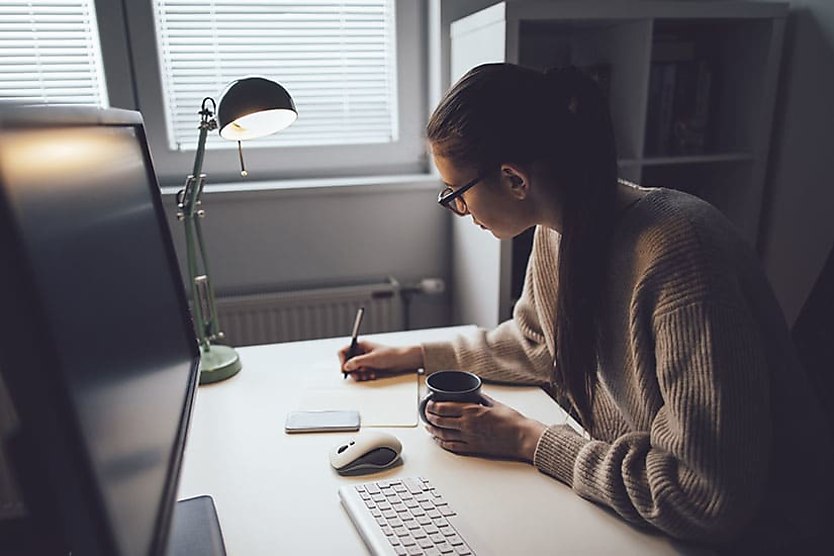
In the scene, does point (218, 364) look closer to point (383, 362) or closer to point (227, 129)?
point (383, 362)

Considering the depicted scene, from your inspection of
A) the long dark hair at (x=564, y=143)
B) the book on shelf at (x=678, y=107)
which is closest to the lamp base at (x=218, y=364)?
the long dark hair at (x=564, y=143)

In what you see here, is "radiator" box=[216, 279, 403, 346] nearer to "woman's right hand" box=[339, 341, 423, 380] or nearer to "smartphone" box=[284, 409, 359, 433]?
"woman's right hand" box=[339, 341, 423, 380]

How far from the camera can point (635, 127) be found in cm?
185

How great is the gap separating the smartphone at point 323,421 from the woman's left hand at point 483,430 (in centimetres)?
15

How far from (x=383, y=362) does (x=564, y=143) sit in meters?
0.57

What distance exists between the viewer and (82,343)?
47 centimetres

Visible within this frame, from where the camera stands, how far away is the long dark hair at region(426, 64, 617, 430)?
0.96 m

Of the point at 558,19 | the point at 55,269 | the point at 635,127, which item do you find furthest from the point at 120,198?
the point at 635,127

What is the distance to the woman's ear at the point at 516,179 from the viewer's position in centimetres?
99

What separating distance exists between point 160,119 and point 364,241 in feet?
2.37

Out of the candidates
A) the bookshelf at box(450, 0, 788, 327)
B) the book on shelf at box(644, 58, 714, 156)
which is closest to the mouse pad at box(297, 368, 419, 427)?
the bookshelf at box(450, 0, 788, 327)

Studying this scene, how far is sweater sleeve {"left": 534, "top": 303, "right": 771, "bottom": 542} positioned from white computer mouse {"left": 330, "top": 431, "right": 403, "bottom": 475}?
0.32 metres

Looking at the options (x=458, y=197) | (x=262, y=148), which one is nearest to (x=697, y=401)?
(x=458, y=197)

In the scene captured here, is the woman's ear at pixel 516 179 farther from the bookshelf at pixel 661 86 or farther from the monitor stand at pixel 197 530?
the bookshelf at pixel 661 86
